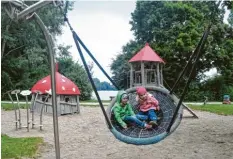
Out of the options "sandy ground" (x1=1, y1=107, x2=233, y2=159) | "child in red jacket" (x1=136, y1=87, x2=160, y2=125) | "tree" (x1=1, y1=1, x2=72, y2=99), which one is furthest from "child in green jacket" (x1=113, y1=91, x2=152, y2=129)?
"tree" (x1=1, y1=1, x2=72, y2=99)

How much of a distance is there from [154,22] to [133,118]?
16690mm

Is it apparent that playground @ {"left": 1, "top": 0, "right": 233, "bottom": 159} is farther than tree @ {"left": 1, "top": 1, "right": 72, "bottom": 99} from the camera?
No

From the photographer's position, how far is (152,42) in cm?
2109

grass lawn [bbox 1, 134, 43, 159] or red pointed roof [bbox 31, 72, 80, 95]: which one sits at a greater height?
red pointed roof [bbox 31, 72, 80, 95]

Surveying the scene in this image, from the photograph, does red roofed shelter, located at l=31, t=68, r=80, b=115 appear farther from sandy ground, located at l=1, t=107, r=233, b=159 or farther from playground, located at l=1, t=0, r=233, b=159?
sandy ground, located at l=1, t=107, r=233, b=159

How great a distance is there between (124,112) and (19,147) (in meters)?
1.76

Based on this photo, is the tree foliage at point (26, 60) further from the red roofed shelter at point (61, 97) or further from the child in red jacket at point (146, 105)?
the child in red jacket at point (146, 105)

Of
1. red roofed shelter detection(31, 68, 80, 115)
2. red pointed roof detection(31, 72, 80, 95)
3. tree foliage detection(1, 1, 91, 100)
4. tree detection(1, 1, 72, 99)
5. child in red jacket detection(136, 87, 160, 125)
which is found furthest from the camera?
tree detection(1, 1, 72, 99)

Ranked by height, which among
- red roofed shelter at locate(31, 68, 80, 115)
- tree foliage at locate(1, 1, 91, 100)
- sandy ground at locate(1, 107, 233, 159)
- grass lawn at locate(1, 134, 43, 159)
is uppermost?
tree foliage at locate(1, 1, 91, 100)

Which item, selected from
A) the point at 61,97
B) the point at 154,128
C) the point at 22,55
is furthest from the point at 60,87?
the point at 22,55

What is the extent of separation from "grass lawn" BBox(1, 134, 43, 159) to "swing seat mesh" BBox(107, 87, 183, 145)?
132cm

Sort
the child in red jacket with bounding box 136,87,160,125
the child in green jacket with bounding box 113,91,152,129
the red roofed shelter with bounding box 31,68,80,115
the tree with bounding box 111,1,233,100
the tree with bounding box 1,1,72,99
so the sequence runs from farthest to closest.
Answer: the tree with bounding box 111,1,233,100 < the tree with bounding box 1,1,72,99 < the red roofed shelter with bounding box 31,68,80,115 < the child in red jacket with bounding box 136,87,160,125 < the child in green jacket with bounding box 113,91,152,129

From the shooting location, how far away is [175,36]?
20.0m

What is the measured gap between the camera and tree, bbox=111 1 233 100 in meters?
19.1
